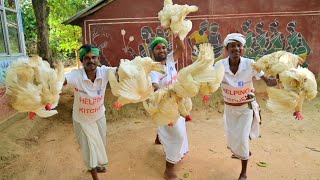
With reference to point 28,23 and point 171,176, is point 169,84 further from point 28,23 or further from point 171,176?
point 28,23

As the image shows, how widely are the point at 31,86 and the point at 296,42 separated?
26.0ft

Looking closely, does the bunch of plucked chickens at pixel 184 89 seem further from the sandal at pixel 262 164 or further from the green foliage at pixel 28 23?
the green foliage at pixel 28 23

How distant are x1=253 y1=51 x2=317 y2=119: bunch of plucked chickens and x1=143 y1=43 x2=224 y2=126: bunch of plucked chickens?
0.58 metres

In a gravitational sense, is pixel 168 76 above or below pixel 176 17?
below

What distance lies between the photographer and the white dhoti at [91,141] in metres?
3.47

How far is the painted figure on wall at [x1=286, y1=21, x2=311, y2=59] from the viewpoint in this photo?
827 cm

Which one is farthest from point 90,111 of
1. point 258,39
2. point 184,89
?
point 258,39

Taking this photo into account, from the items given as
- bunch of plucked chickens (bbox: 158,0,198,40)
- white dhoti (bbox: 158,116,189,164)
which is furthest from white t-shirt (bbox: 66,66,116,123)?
white dhoti (bbox: 158,116,189,164)

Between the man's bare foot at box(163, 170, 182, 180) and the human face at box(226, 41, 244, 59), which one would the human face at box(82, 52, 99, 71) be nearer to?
the human face at box(226, 41, 244, 59)

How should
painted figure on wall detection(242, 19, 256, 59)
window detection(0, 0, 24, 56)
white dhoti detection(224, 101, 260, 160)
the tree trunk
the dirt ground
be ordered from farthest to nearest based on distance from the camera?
the tree trunk, painted figure on wall detection(242, 19, 256, 59), window detection(0, 0, 24, 56), the dirt ground, white dhoti detection(224, 101, 260, 160)

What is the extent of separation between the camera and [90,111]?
3.44 m

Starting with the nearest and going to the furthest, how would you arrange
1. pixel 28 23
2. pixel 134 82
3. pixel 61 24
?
pixel 134 82
pixel 61 24
pixel 28 23

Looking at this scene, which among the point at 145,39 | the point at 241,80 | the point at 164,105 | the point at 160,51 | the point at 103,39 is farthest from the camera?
the point at 145,39

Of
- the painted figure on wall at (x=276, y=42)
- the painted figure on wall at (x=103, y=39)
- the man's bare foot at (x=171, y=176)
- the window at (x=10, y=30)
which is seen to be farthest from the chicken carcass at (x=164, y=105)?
the painted figure on wall at (x=276, y=42)
